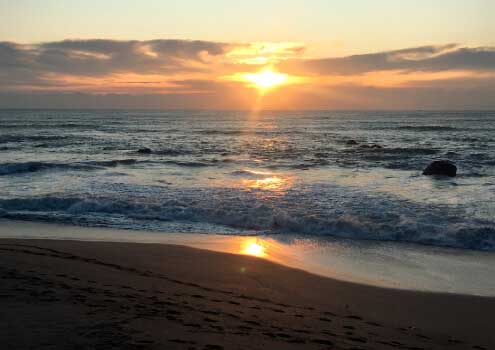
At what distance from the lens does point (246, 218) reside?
12.1 m

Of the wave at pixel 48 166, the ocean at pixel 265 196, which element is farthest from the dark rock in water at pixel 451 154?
the wave at pixel 48 166

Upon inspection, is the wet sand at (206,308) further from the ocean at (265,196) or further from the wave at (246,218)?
the ocean at (265,196)

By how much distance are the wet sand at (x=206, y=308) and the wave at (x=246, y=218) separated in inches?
132

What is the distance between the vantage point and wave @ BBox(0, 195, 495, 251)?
1049cm

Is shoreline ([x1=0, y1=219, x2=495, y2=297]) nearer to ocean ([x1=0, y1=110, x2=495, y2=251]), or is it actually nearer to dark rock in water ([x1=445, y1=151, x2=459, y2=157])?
ocean ([x1=0, y1=110, x2=495, y2=251])

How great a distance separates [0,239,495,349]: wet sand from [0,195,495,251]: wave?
336 centimetres

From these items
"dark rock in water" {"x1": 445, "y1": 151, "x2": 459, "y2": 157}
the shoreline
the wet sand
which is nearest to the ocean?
the shoreline

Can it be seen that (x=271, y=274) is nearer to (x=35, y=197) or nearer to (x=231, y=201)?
(x=231, y=201)

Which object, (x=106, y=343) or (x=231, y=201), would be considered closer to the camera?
(x=106, y=343)

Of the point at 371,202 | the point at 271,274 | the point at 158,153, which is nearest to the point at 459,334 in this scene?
the point at 271,274

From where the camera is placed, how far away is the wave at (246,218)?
34.4 ft

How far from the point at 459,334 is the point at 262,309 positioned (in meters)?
2.32

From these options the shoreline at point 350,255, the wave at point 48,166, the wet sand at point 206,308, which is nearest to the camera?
the wet sand at point 206,308

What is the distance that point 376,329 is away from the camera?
18.0ft
